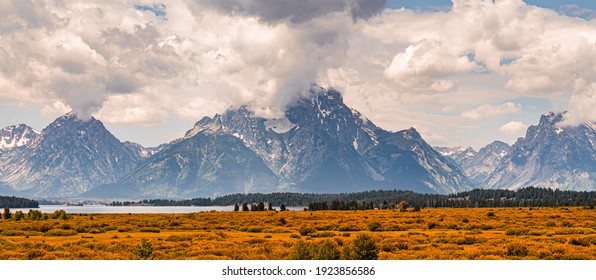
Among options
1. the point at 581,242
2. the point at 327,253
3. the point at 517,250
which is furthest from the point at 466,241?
the point at 327,253

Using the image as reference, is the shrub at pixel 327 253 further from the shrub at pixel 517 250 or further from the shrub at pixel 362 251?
the shrub at pixel 517 250

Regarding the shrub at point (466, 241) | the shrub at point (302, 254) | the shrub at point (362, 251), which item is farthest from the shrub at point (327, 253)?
the shrub at point (466, 241)

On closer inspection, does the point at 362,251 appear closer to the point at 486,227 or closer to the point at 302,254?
the point at 302,254

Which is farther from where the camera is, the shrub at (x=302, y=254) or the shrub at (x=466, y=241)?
the shrub at (x=466, y=241)

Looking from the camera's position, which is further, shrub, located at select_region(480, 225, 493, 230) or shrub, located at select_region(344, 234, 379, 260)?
shrub, located at select_region(480, 225, 493, 230)

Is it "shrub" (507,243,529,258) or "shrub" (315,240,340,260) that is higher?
"shrub" (315,240,340,260)

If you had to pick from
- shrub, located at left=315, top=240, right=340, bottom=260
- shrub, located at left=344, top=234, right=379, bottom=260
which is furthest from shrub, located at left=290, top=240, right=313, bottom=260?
shrub, located at left=344, top=234, right=379, bottom=260

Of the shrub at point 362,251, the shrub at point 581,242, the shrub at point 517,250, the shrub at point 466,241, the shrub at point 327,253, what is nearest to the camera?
the shrub at point 327,253

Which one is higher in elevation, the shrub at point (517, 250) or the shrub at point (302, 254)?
the shrub at point (302, 254)

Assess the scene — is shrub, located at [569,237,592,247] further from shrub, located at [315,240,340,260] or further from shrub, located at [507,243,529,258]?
shrub, located at [315,240,340,260]
